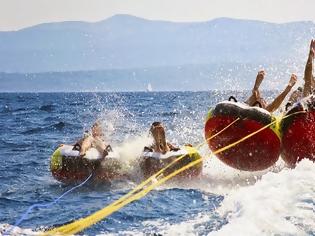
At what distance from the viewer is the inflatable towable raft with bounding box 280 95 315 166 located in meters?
10.3

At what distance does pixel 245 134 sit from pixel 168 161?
1.54 meters

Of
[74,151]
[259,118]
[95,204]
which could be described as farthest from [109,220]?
[259,118]

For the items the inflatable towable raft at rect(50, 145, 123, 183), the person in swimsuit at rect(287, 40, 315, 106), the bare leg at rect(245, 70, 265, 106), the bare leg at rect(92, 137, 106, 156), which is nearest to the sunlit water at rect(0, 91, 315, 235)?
the inflatable towable raft at rect(50, 145, 123, 183)

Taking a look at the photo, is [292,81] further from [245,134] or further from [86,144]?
[86,144]

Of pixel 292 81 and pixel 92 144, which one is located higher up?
pixel 292 81

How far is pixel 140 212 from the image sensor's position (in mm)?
8461

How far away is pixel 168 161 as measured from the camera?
10.5 m

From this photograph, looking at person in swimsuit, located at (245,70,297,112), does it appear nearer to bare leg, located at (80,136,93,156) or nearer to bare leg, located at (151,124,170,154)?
bare leg, located at (151,124,170,154)

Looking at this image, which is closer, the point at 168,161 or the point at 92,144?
the point at 168,161

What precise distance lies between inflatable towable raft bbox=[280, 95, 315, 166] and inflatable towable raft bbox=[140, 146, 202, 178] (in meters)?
1.80

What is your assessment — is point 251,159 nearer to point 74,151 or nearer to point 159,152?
point 159,152

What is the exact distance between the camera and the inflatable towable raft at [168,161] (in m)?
10.5

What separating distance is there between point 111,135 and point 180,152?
11135mm

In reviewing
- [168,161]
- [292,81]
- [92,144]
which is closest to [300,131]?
[292,81]
